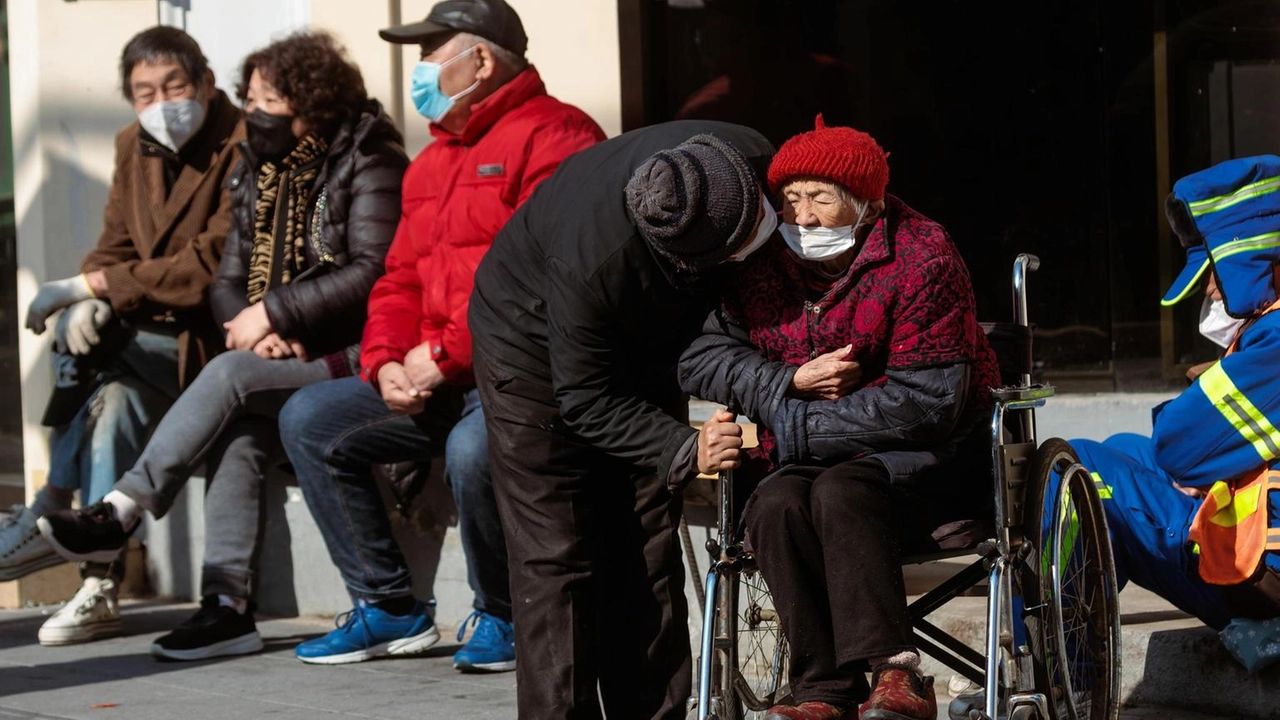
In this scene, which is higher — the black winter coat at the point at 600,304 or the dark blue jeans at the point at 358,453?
the black winter coat at the point at 600,304

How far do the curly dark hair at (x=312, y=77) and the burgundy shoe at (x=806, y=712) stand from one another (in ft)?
10.2

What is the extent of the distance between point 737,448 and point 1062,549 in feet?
2.83

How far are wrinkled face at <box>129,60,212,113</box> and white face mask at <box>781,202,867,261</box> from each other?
11.3ft

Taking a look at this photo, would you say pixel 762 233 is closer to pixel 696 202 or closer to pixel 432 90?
pixel 696 202

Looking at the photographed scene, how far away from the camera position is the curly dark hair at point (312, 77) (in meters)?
6.09

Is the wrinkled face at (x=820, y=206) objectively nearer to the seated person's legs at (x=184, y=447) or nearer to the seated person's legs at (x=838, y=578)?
the seated person's legs at (x=838, y=578)

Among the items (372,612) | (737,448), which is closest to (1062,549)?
(737,448)

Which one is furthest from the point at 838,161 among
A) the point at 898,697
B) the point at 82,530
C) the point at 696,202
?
the point at 82,530

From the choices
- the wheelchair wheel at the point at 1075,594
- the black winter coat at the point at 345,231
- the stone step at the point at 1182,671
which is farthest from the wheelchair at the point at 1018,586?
the black winter coat at the point at 345,231

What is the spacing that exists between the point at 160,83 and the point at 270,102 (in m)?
0.70

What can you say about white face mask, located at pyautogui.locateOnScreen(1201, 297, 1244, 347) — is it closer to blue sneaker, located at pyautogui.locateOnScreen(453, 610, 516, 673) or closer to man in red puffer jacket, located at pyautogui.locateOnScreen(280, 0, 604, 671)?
man in red puffer jacket, located at pyautogui.locateOnScreen(280, 0, 604, 671)

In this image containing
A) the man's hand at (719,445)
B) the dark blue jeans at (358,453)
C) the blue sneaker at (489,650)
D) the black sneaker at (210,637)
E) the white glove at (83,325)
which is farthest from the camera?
the white glove at (83,325)

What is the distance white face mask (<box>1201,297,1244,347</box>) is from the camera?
4539mm

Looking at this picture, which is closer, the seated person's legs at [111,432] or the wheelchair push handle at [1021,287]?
the wheelchair push handle at [1021,287]
